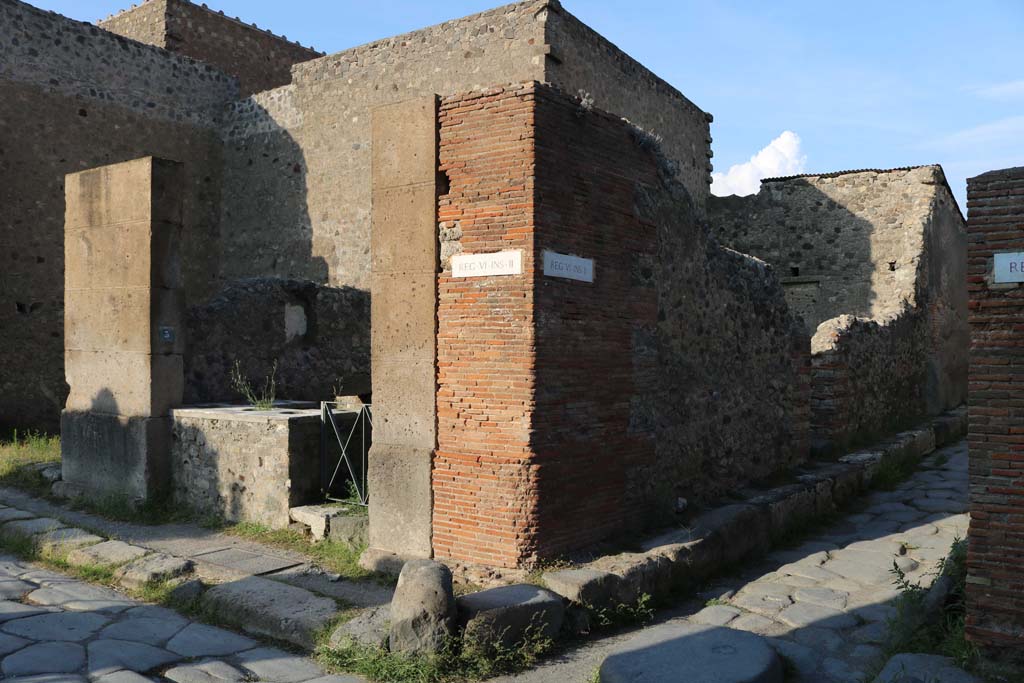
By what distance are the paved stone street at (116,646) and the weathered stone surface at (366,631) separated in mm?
185

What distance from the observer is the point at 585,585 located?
4.59 m

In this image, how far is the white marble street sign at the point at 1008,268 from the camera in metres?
3.71

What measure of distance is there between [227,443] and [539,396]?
3.05 meters

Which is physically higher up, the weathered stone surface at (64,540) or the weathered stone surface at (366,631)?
the weathered stone surface at (64,540)

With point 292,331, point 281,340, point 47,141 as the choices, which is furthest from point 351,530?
point 47,141

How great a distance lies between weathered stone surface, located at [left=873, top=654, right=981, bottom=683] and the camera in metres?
3.51

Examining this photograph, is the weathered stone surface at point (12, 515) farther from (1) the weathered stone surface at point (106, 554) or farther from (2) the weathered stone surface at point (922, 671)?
(2) the weathered stone surface at point (922, 671)

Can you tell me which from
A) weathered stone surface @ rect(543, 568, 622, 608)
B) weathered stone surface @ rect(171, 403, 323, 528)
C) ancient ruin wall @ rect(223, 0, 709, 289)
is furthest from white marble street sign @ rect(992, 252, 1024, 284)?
ancient ruin wall @ rect(223, 0, 709, 289)

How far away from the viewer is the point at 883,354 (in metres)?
11.1

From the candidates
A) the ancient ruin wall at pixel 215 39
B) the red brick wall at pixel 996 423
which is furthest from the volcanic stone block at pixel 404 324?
the ancient ruin wall at pixel 215 39

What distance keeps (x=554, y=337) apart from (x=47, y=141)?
1038cm

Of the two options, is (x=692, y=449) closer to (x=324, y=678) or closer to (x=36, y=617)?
(x=324, y=678)

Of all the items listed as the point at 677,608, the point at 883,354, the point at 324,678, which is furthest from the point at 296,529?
the point at 883,354

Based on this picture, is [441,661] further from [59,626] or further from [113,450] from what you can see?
[113,450]
